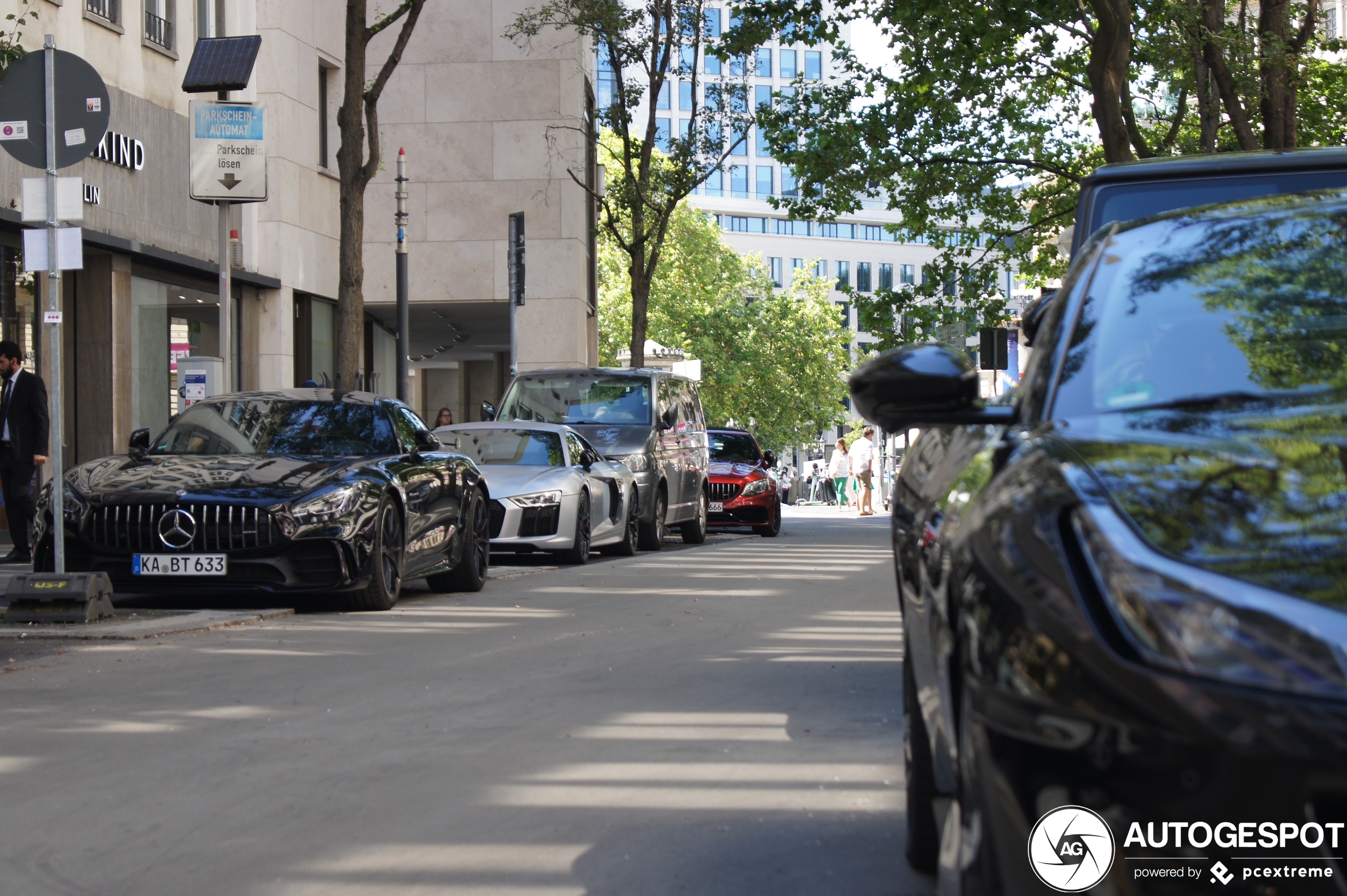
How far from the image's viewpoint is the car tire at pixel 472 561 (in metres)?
12.0

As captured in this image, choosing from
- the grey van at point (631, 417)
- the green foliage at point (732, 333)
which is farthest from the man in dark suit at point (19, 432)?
the green foliage at point (732, 333)

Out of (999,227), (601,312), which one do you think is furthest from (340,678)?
(601,312)

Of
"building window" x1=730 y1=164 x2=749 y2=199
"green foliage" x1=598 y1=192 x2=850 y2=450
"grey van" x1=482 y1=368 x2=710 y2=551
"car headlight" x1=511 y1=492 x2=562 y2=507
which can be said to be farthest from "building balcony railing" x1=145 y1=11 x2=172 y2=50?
"building window" x1=730 y1=164 x2=749 y2=199

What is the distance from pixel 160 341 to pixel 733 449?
9.31 metres

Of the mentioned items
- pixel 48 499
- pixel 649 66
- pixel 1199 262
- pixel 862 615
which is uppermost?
pixel 649 66

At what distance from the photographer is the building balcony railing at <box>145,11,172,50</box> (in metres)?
20.9

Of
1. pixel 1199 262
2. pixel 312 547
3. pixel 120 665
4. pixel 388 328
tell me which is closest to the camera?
pixel 1199 262

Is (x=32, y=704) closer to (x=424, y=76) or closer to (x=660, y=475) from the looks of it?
(x=660, y=475)

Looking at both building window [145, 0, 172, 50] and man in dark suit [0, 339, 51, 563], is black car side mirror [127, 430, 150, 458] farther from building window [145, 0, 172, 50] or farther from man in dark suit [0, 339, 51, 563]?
building window [145, 0, 172, 50]

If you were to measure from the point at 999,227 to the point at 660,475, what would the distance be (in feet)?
41.3

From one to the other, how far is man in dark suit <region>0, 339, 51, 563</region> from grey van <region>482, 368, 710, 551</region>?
5.85 metres

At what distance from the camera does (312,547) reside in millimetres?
9797

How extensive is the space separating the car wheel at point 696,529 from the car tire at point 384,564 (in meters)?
10.9

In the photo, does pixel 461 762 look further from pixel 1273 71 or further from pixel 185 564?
pixel 1273 71
